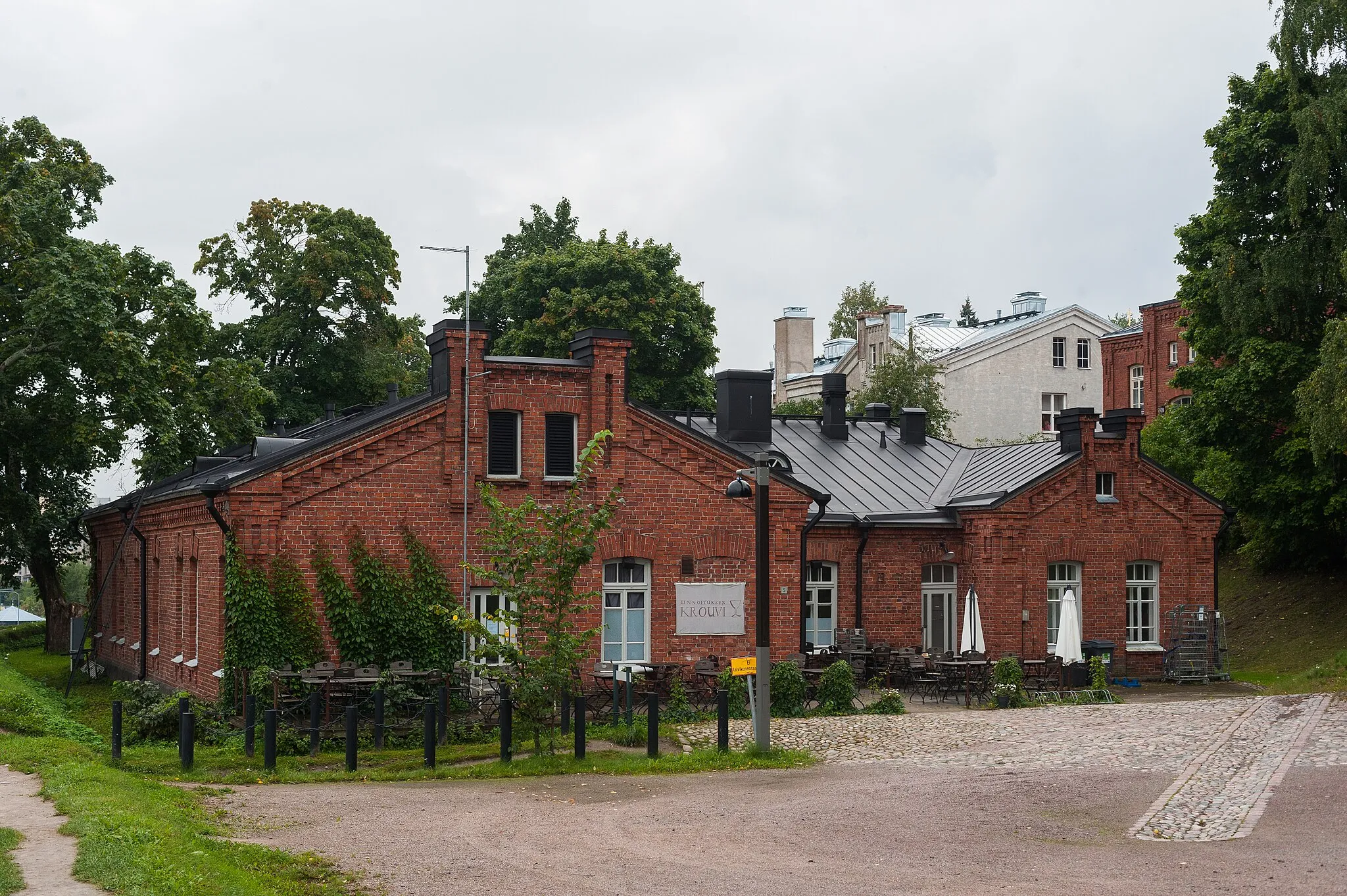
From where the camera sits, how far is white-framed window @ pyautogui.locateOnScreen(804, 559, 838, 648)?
27984mm

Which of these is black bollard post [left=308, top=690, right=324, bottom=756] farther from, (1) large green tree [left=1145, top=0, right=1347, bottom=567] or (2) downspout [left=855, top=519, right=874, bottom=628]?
(1) large green tree [left=1145, top=0, right=1347, bottom=567]

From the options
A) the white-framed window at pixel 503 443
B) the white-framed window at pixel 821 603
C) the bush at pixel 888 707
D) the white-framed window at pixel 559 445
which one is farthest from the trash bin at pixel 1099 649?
the white-framed window at pixel 503 443

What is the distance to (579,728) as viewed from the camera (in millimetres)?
17688

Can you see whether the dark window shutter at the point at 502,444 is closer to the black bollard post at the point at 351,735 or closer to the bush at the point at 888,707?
the black bollard post at the point at 351,735

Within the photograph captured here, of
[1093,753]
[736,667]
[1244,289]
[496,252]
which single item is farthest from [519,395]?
[496,252]

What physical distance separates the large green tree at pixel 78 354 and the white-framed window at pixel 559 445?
1149 cm

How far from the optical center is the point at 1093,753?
18016 mm

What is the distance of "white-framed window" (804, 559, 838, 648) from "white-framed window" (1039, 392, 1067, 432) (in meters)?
36.0

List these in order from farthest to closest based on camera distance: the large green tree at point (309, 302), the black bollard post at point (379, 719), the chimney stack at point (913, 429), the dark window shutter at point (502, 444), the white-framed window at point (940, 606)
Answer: the large green tree at point (309, 302)
the chimney stack at point (913, 429)
the white-framed window at point (940, 606)
the dark window shutter at point (502, 444)
the black bollard post at point (379, 719)

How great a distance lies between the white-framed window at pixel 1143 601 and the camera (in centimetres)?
2948

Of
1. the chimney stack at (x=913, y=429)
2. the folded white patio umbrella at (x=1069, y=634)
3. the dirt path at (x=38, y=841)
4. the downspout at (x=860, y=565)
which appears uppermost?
the chimney stack at (x=913, y=429)

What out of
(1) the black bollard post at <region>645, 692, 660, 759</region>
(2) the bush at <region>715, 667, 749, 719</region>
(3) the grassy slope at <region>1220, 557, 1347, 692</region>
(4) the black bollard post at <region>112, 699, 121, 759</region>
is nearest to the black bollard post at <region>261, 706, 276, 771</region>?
(4) the black bollard post at <region>112, 699, 121, 759</region>

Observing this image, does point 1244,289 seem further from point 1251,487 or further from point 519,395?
point 519,395

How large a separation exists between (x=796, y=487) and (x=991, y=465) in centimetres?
753
